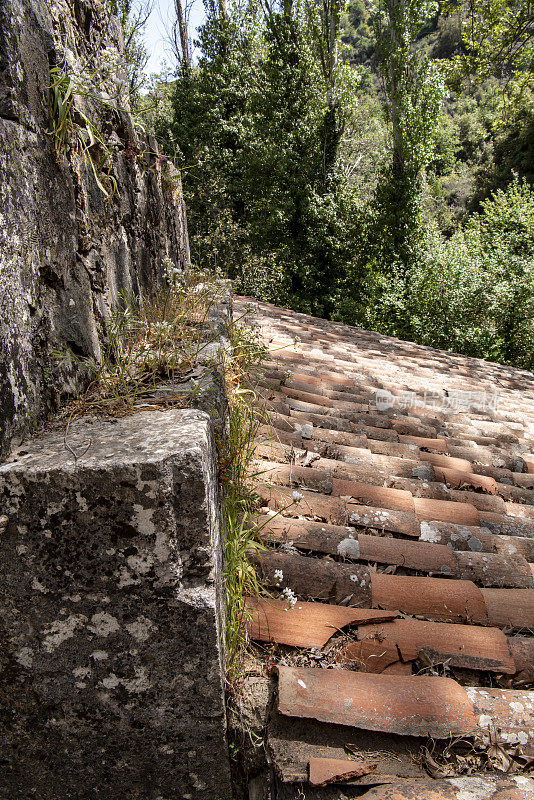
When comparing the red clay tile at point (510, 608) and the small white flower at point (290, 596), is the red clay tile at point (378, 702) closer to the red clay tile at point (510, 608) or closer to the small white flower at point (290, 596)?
the small white flower at point (290, 596)

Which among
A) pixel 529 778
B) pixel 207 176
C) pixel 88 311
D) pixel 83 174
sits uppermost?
pixel 207 176

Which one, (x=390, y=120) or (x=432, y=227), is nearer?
(x=390, y=120)

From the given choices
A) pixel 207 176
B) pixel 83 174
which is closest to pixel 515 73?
pixel 207 176

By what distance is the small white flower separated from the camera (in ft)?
4.97

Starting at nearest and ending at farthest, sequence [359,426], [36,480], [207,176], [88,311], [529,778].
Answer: [36,480], [529,778], [88,311], [359,426], [207,176]

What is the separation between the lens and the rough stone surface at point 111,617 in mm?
1038

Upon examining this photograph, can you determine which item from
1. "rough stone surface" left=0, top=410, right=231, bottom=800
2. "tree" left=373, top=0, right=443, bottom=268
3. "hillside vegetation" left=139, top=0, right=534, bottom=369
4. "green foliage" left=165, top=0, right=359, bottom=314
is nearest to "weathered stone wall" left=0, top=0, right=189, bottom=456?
"rough stone surface" left=0, top=410, right=231, bottom=800

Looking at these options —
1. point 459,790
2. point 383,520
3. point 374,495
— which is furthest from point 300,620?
point 374,495

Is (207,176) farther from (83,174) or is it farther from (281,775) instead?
(281,775)

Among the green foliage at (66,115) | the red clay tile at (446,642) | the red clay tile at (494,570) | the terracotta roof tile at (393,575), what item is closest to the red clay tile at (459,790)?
the terracotta roof tile at (393,575)

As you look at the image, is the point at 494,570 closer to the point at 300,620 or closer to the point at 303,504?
the point at 303,504

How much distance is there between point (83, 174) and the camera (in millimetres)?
1565

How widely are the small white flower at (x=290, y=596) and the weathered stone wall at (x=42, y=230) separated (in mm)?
875

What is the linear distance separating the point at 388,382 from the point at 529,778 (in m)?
3.65
